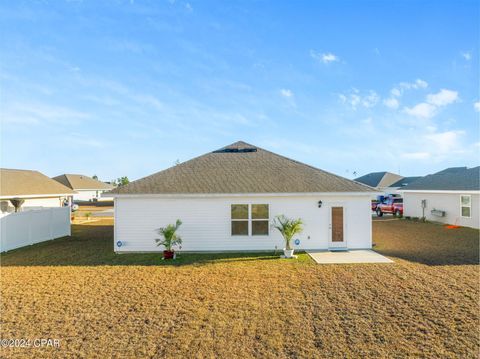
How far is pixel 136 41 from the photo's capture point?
14.5m

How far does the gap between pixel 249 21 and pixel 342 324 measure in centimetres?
1495

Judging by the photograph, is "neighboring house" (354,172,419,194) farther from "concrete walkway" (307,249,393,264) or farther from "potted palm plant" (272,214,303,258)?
"potted palm plant" (272,214,303,258)

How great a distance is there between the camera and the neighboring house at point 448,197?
18.5m

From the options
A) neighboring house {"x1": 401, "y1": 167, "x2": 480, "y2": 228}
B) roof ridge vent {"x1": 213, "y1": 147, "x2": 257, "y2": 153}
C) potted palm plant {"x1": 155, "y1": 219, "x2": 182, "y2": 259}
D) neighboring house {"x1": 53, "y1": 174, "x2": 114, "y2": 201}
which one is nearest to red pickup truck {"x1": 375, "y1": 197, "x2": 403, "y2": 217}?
neighboring house {"x1": 401, "y1": 167, "x2": 480, "y2": 228}

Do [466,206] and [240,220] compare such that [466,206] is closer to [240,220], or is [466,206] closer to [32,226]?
[240,220]

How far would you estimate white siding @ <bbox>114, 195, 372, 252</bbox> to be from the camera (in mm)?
11641

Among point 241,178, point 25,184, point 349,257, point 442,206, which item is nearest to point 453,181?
point 442,206

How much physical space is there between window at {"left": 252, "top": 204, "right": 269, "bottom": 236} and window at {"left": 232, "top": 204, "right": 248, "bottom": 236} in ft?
1.24

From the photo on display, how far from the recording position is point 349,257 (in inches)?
413

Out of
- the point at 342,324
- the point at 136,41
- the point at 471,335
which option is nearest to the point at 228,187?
the point at 342,324

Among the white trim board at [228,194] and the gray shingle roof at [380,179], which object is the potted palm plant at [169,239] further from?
the gray shingle roof at [380,179]

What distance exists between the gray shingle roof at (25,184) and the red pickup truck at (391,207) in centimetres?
3161

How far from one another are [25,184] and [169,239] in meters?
16.2

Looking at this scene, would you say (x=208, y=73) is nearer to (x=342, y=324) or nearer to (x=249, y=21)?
(x=249, y=21)
